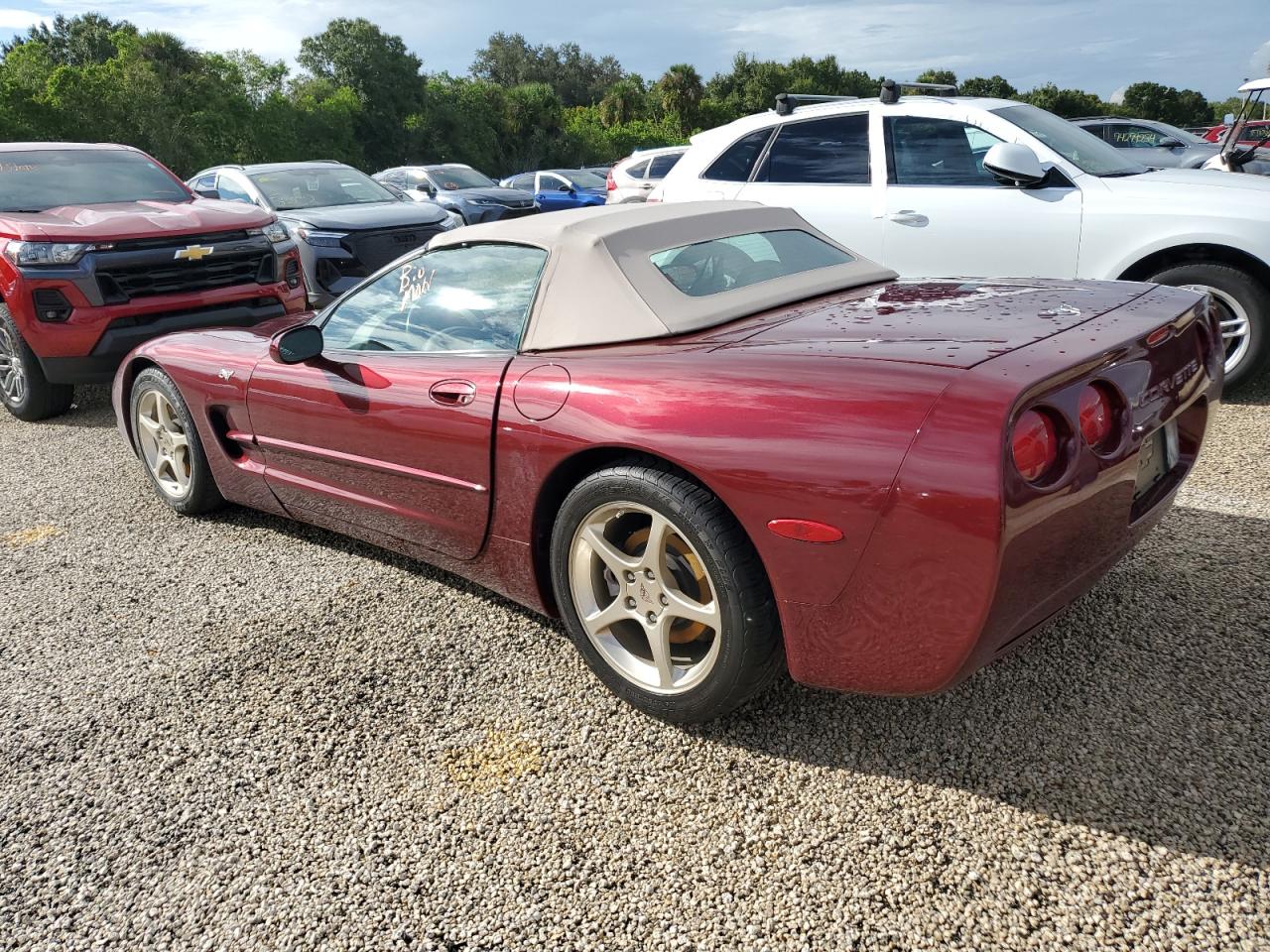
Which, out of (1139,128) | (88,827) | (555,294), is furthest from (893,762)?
(1139,128)

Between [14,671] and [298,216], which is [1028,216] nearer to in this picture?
[14,671]

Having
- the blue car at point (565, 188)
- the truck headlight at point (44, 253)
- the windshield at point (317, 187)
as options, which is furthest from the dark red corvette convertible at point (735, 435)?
the blue car at point (565, 188)

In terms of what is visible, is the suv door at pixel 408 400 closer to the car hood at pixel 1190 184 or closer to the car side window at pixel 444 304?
the car side window at pixel 444 304

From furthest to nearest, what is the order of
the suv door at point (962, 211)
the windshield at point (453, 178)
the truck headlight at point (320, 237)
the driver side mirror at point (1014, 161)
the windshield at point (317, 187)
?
the windshield at point (453, 178) < the windshield at point (317, 187) < the truck headlight at point (320, 237) < the suv door at point (962, 211) < the driver side mirror at point (1014, 161)

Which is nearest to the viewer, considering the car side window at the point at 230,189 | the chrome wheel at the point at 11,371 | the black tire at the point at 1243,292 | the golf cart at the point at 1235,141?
the black tire at the point at 1243,292

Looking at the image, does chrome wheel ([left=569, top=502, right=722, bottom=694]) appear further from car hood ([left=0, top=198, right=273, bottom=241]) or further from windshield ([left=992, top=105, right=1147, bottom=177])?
car hood ([left=0, top=198, right=273, bottom=241])

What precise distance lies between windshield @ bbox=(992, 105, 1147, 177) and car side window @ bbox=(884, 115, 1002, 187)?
210 millimetres

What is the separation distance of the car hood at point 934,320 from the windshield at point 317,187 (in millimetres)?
7207

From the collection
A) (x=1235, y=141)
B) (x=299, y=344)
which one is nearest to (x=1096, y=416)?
(x=299, y=344)

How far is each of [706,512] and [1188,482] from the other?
2821mm

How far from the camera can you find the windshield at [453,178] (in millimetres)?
16531

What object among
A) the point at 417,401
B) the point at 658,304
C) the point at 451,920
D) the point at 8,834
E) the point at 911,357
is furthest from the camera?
the point at 417,401

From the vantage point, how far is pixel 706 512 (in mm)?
2146

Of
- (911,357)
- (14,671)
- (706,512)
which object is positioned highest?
(911,357)
